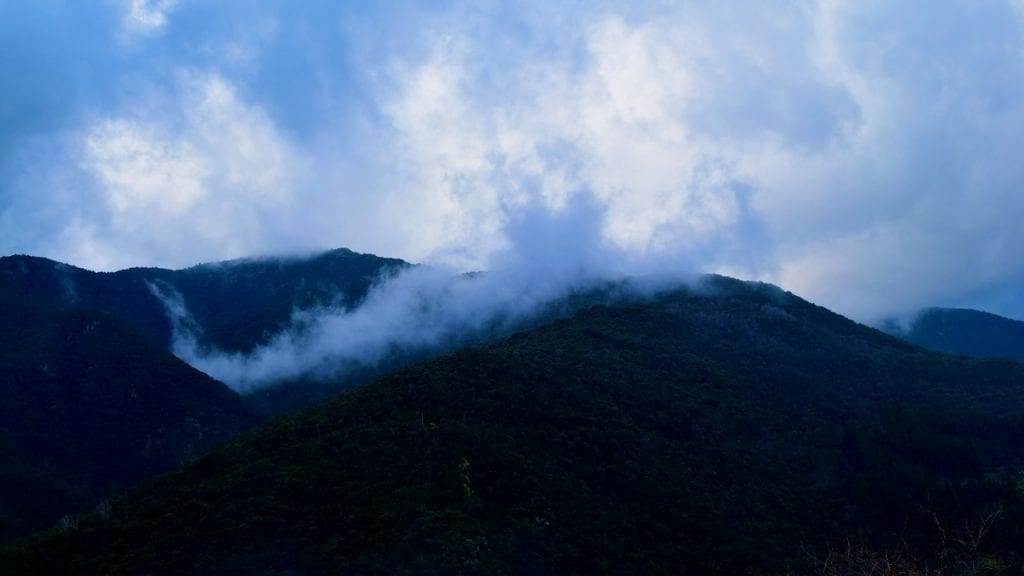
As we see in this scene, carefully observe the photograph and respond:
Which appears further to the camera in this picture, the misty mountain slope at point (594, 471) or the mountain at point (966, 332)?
the mountain at point (966, 332)

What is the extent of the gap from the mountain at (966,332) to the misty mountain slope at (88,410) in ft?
491

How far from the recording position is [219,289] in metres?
174

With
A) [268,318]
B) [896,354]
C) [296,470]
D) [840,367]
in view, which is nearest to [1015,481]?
[840,367]

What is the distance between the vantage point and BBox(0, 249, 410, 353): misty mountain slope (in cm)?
13088

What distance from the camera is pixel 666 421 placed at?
230 ft

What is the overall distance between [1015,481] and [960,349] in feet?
390

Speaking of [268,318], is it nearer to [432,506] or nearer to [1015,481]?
[432,506]

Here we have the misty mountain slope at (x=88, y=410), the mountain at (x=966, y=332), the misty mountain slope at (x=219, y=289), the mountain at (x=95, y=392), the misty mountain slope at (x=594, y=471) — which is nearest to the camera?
the misty mountain slope at (x=594, y=471)

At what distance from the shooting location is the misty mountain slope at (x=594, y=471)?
46.5 meters

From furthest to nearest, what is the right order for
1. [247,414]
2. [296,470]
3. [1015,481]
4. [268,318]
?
[268,318] < [247,414] < [1015,481] < [296,470]

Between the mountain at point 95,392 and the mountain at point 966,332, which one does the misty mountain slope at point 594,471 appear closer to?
the mountain at point 95,392

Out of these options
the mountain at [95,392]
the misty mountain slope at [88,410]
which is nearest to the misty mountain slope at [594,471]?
the mountain at [95,392]

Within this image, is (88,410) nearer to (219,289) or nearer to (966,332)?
(219,289)

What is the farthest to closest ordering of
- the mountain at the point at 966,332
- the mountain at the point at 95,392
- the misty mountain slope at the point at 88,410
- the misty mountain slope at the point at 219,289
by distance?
the mountain at the point at 966,332, the misty mountain slope at the point at 219,289, the mountain at the point at 95,392, the misty mountain slope at the point at 88,410
